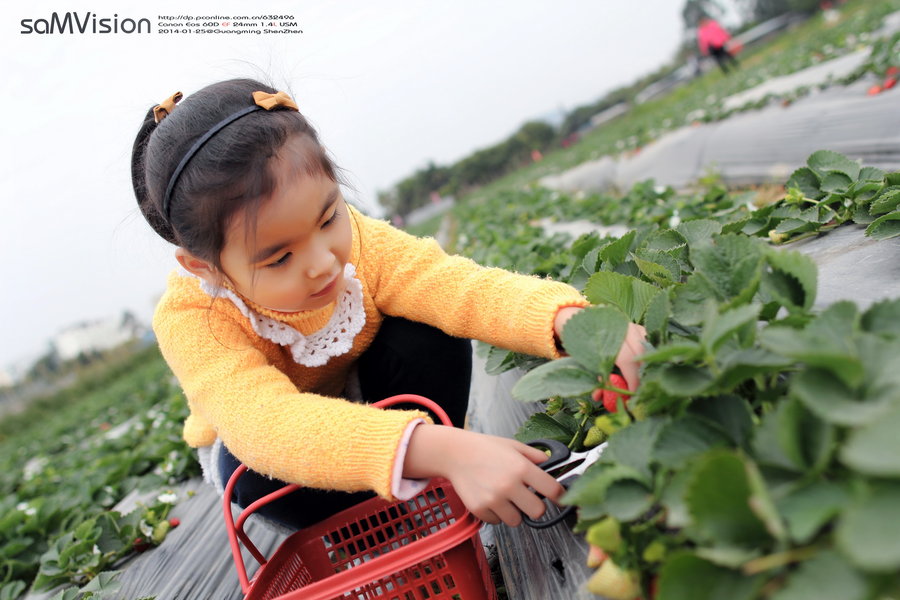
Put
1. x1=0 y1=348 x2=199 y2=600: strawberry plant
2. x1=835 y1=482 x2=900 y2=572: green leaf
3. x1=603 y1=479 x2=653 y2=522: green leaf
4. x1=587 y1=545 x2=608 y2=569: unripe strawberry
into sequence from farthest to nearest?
x1=0 y1=348 x2=199 y2=600: strawberry plant → x1=587 y1=545 x2=608 y2=569: unripe strawberry → x1=603 y1=479 x2=653 y2=522: green leaf → x1=835 y1=482 x2=900 y2=572: green leaf

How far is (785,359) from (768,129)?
365cm

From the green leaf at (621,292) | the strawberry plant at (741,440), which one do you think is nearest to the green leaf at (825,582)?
the strawberry plant at (741,440)

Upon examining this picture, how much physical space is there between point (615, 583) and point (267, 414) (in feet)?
2.08

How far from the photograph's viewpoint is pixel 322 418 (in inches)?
39.2

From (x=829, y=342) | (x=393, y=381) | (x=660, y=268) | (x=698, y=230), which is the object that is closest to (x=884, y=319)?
(x=829, y=342)

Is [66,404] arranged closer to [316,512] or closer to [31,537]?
[31,537]

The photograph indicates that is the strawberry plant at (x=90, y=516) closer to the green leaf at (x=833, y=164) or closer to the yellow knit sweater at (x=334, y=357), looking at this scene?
the yellow knit sweater at (x=334, y=357)

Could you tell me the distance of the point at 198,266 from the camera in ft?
3.95

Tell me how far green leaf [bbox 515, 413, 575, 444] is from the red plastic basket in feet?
0.48

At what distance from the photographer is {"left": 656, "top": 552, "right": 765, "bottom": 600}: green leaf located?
0.49 meters

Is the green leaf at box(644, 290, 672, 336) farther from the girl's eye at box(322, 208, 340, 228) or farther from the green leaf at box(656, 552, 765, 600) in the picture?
the girl's eye at box(322, 208, 340, 228)

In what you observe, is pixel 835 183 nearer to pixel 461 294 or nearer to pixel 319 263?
pixel 461 294

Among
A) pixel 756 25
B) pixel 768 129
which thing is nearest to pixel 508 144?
pixel 756 25

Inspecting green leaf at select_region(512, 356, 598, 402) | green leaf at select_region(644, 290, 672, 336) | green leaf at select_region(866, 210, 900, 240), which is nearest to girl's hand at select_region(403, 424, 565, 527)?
green leaf at select_region(512, 356, 598, 402)
